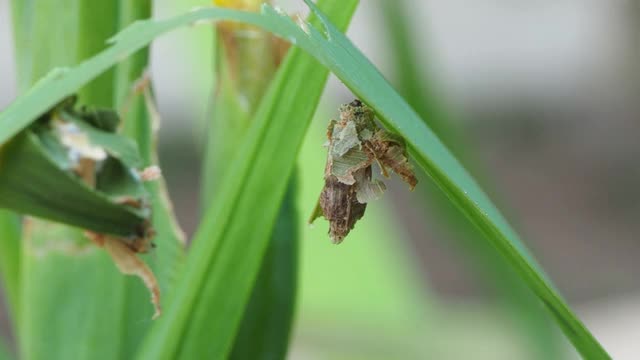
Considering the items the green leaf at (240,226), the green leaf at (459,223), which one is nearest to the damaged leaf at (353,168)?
the green leaf at (240,226)

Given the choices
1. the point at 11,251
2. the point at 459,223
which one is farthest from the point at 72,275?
the point at 459,223

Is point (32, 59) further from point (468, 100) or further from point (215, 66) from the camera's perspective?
point (468, 100)

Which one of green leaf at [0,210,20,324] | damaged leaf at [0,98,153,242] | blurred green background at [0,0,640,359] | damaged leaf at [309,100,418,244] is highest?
blurred green background at [0,0,640,359]

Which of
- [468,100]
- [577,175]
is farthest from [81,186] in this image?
[468,100]

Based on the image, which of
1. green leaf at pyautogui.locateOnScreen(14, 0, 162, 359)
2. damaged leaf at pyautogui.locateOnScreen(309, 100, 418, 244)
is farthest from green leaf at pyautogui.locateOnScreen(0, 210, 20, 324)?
damaged leaf at pyautogui.locateOnScreen(309, 100, 418, 244)

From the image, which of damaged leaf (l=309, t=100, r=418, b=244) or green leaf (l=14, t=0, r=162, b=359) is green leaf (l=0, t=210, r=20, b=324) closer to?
green leaf (l=14, t=0, r=162, b=359)

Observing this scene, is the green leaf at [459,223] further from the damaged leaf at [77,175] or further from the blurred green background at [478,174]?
the damaged leaf at [77,175]

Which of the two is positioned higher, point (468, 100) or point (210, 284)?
point (468, 100)
